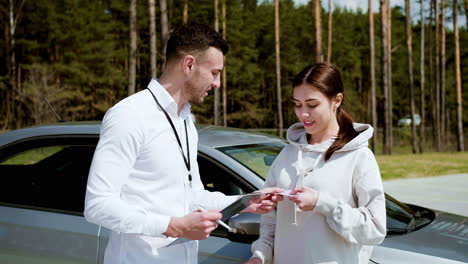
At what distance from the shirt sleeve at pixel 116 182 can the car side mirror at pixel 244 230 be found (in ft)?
2.99

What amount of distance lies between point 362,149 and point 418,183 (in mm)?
10149

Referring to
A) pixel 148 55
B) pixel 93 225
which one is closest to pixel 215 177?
pixel 93 225

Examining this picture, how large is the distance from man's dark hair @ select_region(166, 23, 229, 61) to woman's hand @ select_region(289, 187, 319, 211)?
0.76 meters

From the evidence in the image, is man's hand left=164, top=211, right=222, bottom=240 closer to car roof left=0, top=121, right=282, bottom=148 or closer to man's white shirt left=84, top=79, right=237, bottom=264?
man's white shirt left=84, top=79, right=237, bottom=264

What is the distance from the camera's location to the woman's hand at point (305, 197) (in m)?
1.90

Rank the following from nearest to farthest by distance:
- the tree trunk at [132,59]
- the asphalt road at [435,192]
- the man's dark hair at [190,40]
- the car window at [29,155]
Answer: the man's dark hair at [190,40] < the car window at [29,155] < the asphalt road at [435,192] < the tree trunk at [132,59]

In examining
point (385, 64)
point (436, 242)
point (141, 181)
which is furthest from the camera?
point (385, 64)

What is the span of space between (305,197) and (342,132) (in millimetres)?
464

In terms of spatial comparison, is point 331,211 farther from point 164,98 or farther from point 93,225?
point 93,225

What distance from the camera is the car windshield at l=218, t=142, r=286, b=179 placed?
9.52 feet

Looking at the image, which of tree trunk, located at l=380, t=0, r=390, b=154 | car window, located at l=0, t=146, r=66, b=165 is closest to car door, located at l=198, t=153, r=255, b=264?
car window, located at l=0, t=146, r=66, b=165

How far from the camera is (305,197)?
75.0 inches

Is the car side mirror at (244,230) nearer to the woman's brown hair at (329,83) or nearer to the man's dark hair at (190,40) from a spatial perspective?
the woman's brown hair at (329,83)

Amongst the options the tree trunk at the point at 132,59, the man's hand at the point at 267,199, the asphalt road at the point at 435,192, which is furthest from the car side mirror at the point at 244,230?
the tree trunk at the point at 132,59
